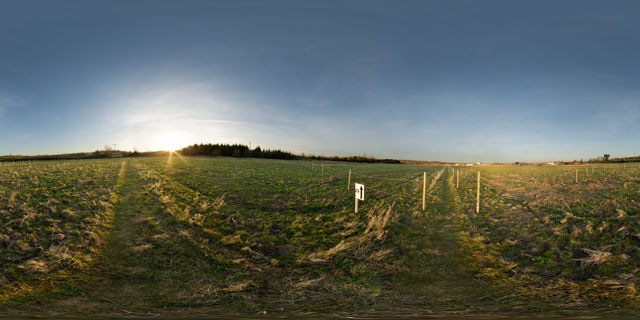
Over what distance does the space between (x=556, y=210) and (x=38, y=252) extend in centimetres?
1984

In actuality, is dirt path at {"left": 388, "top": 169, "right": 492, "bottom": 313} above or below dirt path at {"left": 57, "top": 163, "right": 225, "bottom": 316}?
above

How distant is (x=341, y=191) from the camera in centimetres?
1989

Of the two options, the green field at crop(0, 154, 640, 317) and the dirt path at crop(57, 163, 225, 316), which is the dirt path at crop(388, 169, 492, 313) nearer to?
the green field at crop(0, 154, 640, 317)

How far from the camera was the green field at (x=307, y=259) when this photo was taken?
538 cm

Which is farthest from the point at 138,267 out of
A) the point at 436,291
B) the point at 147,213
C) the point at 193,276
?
the point at 436,291

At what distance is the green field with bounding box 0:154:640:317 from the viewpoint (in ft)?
17.6

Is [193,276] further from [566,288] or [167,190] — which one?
[167,190]

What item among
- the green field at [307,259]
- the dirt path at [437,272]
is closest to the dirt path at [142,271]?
the green field at [307,259]

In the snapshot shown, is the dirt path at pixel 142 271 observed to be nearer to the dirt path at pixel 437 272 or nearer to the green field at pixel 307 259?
the green field at pixel 307 259

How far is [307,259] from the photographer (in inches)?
307

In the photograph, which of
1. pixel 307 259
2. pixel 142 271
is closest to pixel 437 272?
pixel 307 259

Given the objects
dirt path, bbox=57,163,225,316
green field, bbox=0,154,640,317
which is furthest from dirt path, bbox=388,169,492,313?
dirt path, bbox=57,163,225,316

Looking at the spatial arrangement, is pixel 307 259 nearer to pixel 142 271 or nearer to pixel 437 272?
pixel 437 272

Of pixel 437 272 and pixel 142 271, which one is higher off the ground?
pixel 437 272
